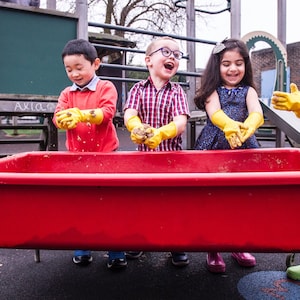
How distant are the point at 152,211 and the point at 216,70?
1082 mm

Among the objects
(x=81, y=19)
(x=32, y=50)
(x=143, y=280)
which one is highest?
(x=81, y=19)

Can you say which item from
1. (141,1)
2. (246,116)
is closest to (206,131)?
(246,116)

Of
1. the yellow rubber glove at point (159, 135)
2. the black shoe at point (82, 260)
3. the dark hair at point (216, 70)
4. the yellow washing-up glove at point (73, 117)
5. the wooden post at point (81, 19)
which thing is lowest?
the black shoe at point (82, 260)

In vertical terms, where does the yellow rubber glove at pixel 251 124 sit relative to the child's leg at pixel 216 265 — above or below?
above

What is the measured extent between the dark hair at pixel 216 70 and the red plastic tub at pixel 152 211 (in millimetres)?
962

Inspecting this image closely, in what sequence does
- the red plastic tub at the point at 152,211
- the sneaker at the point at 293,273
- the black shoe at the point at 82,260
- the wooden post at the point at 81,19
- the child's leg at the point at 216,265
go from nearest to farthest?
the red plastic tub at the point at 152,211 < the sneaker at the point at 293,273 < the child's leg at the point at 216,265 < the black shoe at the point at 82,260 < the wooden post at the point at 81,19

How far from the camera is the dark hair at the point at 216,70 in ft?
5.94

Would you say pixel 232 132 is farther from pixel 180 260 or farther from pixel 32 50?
pixel 32 50

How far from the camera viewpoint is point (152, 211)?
0.95 metres

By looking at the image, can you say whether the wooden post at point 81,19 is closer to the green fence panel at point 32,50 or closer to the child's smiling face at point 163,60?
the green fence panel at point 32,50

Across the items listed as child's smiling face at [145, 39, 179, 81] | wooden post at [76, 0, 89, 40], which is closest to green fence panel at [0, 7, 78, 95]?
wooden post at [76, 0, 89, 40]

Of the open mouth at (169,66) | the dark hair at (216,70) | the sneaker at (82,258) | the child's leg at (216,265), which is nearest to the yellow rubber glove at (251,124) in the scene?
the dark hair at (216,70)

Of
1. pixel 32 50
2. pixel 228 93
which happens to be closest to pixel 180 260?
pixel 228 93

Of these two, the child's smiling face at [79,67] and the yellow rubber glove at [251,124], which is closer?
the yellow rubber glove at [251,124]
